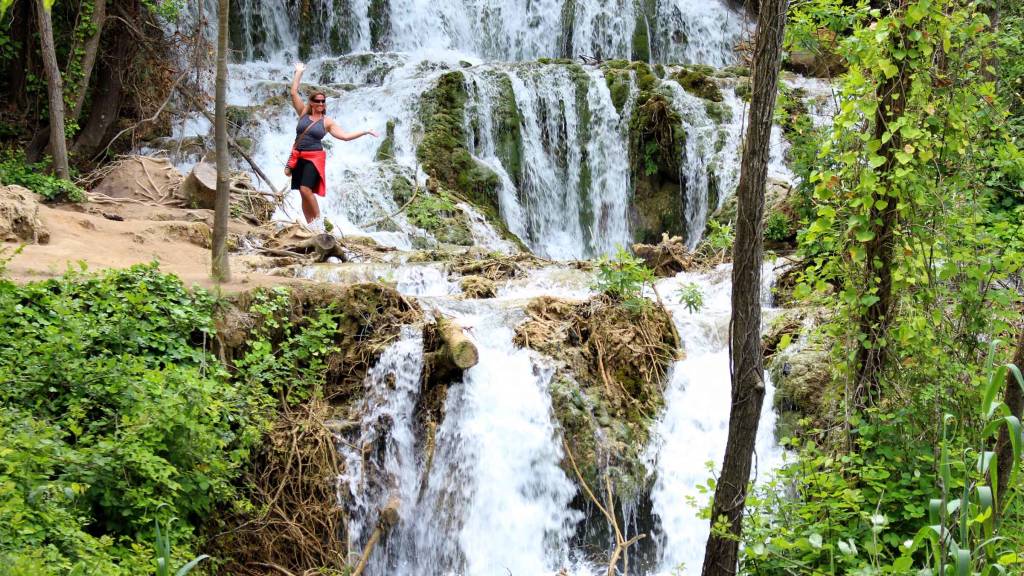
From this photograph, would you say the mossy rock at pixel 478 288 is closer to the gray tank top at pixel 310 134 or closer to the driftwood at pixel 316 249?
the driftwood at pixel 316 249

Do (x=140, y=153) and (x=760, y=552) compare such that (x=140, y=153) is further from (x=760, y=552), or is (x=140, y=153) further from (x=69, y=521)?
(x=760, y=552)

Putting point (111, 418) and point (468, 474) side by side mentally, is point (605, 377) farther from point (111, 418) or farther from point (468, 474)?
point (111, 418)

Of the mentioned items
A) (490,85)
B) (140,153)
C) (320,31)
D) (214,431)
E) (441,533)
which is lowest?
(441,533)

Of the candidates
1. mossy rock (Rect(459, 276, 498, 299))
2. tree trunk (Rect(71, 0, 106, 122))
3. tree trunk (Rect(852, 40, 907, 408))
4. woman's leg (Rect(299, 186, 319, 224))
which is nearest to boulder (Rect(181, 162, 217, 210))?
woman's leg (Rect(299, 186, 319, 224))

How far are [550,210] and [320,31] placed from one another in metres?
7.46

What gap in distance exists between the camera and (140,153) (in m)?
13.6

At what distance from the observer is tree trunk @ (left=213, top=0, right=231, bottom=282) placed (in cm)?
643

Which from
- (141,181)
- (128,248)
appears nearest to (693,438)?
(128,248)

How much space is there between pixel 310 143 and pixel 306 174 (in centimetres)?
35

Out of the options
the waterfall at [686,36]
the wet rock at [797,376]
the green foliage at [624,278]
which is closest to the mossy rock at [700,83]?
the waterfall at [686,36]

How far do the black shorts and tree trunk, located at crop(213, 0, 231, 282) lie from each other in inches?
96.1

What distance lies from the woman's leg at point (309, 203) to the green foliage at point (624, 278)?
3.73m

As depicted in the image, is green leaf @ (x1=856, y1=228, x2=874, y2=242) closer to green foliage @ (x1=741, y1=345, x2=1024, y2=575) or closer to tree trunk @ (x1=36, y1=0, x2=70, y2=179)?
→ green foliage @ (x1=741, y1=345, x2=1024, y2=575)

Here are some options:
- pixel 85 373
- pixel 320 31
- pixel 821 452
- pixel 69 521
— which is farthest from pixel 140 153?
pixel 821 452
